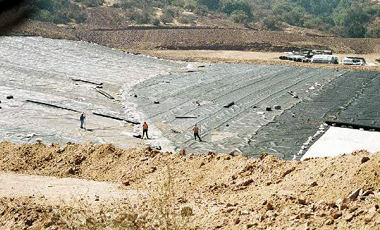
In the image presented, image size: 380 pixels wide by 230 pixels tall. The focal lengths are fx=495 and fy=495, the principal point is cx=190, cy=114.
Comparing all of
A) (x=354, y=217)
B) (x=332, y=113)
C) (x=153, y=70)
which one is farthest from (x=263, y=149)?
(x=153, y=70)

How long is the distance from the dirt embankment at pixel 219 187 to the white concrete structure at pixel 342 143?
5625 mm

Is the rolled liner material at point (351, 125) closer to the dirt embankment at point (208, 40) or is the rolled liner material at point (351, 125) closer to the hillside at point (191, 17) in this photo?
the dirt embankment at point (208, 40)

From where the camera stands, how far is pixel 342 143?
1571 centimetres

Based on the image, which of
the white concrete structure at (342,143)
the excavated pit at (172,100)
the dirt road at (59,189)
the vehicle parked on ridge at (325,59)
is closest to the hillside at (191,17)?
the vehicle parked on ridge at (325,59)

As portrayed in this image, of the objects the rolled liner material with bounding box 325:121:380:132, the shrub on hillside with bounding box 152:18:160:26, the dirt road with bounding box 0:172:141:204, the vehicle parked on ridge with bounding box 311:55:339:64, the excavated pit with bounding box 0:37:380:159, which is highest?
the dirt road with bounding box 0:172:141:204

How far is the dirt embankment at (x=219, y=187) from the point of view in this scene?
17.7 feet

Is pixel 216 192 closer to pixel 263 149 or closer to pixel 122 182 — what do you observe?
pixel 122 182

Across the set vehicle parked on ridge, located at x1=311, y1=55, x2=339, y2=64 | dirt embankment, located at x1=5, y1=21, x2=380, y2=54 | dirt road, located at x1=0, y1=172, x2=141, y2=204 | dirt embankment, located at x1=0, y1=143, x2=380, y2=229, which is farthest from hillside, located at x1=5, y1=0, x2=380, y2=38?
dirt road, located at x1=0, y1=172, x2=141, y2=204

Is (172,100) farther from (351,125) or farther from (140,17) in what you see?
(140,17)

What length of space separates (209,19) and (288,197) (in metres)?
67.5

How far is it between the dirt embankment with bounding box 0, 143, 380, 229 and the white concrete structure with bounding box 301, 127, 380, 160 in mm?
5625

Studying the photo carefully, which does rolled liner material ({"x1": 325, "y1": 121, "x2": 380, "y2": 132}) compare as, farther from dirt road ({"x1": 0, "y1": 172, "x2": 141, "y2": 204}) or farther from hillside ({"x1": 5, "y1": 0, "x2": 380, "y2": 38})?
hillside ({"x1": 5, "y1": 0, "x2": 380, "y2": 38})

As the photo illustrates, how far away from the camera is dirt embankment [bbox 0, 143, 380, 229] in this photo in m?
5.41

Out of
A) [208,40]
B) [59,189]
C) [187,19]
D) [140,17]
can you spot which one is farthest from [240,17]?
[59,189]
